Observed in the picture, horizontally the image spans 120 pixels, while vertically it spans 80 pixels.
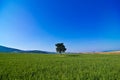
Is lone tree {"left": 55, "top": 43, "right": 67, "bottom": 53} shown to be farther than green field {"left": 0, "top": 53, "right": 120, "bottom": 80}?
Yes

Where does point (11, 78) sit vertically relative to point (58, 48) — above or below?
below

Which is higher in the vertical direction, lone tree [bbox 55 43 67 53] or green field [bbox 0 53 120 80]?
lone tree [bbox 55 43 67 53]

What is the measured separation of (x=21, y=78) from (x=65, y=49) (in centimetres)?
10140

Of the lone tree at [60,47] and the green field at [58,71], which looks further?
the lone tree at [60,47]

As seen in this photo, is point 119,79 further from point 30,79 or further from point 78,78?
point 30,79

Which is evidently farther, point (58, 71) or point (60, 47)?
point (60, 47)

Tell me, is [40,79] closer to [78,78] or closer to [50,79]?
[50,79]

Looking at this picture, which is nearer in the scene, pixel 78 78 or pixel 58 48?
pixel 78 78

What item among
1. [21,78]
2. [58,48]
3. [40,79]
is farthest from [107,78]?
[58,48]

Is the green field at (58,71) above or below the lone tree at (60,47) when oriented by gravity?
below

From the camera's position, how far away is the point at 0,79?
13102mm

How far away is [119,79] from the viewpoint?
13336mm

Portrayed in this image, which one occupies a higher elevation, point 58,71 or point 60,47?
point 60,47

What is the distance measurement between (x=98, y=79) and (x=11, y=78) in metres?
6.60
